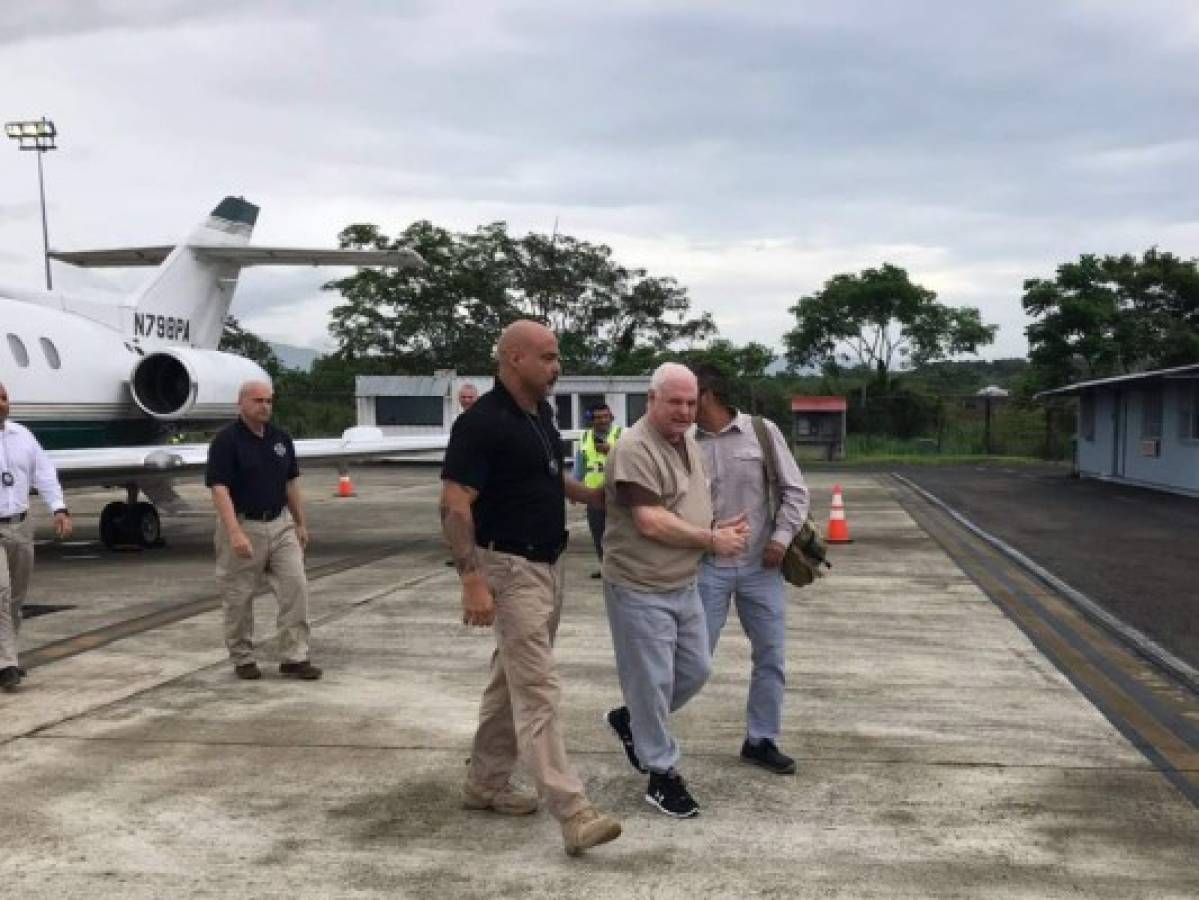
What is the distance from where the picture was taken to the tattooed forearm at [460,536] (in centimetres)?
411

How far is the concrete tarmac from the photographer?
4.00 meters

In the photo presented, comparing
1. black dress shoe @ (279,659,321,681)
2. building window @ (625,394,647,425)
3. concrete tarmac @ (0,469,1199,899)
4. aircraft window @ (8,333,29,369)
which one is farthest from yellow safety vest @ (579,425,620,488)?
building window @ (625,394,647,425)

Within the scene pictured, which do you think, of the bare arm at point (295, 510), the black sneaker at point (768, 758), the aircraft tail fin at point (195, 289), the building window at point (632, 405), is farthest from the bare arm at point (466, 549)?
the building window at point (632, 405)

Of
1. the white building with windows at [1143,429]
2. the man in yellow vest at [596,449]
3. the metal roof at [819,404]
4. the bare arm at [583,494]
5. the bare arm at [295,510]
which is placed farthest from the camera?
the metal roof at [819,404]

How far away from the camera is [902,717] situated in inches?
237

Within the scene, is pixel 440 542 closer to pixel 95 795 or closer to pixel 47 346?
pixel 47 346

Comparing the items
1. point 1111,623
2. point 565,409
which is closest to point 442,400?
point 565,409

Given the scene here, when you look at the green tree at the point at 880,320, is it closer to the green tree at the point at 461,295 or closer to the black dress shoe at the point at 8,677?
the green tree at the point at 461,295

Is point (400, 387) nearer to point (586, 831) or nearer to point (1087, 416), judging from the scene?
point (1087, 416)

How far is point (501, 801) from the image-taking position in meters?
4.58

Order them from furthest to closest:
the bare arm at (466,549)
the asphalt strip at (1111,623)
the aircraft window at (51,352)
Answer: the aircraft window at (51,352), the asphalt strip at (1111,623), the bare arm at (466,549)

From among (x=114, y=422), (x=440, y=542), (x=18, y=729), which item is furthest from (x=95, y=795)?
(x=114, y=422)

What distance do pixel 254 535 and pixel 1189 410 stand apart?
66.7 ft

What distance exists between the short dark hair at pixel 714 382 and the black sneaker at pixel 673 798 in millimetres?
1681
